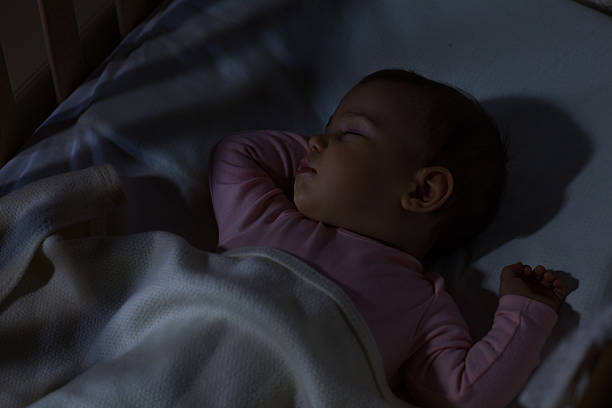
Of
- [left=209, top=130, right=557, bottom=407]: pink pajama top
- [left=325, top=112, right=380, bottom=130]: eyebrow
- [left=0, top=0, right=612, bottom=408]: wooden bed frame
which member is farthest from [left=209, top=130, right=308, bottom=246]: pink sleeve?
[left=0, top=0, right=612, bottom=408]: wooden bed frame

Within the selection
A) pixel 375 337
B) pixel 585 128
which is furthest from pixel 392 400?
pixel 585 128

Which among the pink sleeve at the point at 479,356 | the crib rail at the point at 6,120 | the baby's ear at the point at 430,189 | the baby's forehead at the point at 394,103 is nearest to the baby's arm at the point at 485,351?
the pink sleeve at the point at 479,356

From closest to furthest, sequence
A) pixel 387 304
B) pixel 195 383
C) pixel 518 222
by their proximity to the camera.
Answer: pixel 195 383 → pixel 387 304 → pixel 518 222

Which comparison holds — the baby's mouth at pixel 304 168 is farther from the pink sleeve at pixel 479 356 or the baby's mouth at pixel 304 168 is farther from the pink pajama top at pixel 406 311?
the pink sleeve at pixel 479 356

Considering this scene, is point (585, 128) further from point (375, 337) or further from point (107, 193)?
point (107, 193)

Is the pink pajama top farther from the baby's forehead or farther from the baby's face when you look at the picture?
the baby's forehead

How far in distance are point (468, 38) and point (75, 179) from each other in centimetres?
63

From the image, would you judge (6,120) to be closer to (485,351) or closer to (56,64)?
(56,64)

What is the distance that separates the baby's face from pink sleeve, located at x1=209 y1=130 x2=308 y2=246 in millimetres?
54

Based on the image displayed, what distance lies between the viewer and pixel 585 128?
3.32ft

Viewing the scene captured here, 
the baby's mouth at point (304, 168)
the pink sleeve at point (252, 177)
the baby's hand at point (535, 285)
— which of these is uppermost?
the baby's mouth at point (304, 168)

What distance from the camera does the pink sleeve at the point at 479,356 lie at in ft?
2.68

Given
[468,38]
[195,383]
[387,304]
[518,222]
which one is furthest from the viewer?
[468,38]

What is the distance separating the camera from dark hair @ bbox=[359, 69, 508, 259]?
0.91 metres
